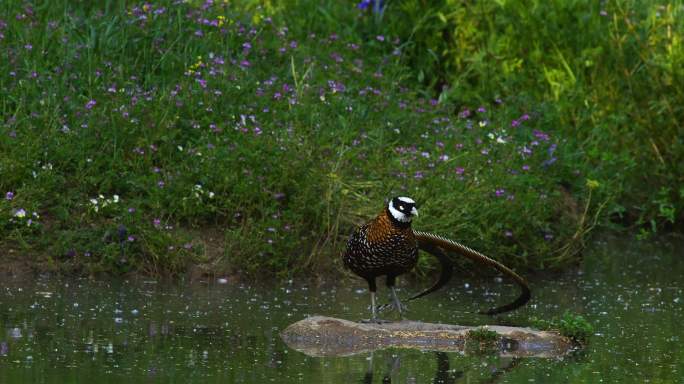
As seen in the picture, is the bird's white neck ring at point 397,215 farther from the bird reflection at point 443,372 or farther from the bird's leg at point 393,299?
the bird reflection at point 443,372

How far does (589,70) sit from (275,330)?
21.3 ft

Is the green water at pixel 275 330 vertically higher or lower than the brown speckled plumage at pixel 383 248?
lower

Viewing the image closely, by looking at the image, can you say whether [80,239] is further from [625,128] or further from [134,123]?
[625,128]

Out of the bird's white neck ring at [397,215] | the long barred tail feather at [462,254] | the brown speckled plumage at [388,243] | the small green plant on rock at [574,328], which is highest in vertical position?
the bird's white neck ring at [397,215]

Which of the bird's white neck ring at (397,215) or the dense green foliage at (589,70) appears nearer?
the bird's white neck ring at (397,215)

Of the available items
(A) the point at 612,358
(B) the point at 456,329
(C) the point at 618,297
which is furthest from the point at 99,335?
(C) the point at 618,297

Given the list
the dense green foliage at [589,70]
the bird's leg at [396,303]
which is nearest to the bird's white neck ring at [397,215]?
the bird's leg at [396,303]

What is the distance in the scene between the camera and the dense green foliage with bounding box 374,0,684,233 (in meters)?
12.8

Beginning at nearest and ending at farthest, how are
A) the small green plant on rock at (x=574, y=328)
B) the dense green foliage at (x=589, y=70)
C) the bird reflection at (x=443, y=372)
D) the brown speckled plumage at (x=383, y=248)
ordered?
1. the bird reflection at (x=443, y=372)
2. the small green plant on rock at (x=574, y=328)
3. the brown speckled plumage at (x=383, y=248)
4. the dense green foliage at (x=589, y=70)

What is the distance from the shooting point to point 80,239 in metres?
9.83

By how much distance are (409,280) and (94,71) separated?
314 centimetres

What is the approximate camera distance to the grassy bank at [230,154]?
Answer: 998cm

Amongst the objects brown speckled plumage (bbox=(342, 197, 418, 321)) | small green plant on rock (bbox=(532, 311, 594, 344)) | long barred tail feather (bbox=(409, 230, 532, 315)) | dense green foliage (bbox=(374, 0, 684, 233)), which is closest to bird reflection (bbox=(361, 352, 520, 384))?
small green plant on rock (bbox=(532, 311, 594, 344))

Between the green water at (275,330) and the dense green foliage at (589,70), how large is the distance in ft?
6.06
